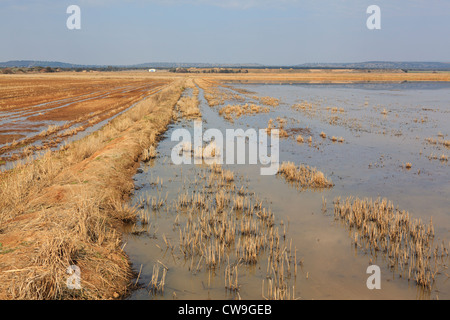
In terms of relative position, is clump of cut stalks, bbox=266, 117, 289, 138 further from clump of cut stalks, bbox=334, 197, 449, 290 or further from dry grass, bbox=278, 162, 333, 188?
clump of cut stalks, bbox=334, 197, 449, 290

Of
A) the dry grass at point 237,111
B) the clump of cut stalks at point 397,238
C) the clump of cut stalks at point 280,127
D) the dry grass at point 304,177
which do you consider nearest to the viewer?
the clump of cut stalks at point 397,238

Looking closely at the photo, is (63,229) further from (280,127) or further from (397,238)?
(280,127)

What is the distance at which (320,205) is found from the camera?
10.4 m

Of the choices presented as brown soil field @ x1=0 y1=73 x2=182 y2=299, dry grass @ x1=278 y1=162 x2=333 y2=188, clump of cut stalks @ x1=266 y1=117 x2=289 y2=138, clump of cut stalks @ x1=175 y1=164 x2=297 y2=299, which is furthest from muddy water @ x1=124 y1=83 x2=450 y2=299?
clump of cut stalks @ x1=266 y1=117 x2=289 y2=138

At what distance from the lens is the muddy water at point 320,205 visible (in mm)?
6324

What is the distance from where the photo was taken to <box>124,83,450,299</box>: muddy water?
6.32 meters

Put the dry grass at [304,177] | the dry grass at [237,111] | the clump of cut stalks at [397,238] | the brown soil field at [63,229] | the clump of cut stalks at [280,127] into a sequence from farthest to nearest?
1. the dry grass at [237,111]
2. the clump of cut stalks at [280,127]
3. the dry grass at [304,177]
4. the clump of cut stalks at [397,238]
5. the brown soil field at [63,229]

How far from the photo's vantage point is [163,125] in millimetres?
24109

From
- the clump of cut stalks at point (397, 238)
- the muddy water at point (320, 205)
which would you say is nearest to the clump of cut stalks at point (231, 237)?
the muddy water at point (320, 205)

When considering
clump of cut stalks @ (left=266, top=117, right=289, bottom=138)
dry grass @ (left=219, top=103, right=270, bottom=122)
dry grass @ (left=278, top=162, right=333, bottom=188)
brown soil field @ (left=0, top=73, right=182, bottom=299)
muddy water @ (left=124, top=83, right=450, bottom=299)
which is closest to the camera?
brown soil field @ (left=0, top=73, right=182, bottom=299)

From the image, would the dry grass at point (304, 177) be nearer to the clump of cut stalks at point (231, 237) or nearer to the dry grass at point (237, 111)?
the clump of cut stalks at point (231, 237)

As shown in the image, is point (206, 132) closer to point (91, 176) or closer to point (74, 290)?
point (91, 176)

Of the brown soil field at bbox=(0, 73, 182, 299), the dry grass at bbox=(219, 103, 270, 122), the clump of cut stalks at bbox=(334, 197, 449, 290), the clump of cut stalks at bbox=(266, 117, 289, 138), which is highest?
the dry grass at bbox=(219, 103, 270, 122)
